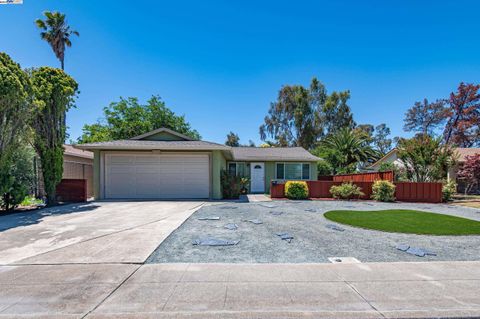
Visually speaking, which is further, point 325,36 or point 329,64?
point 329,64

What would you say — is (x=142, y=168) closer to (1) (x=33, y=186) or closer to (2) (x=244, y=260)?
(1) (x=33, y=186)

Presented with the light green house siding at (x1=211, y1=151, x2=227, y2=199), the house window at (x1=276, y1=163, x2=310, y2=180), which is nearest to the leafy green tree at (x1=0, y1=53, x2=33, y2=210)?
the light green house siding at (x1=211, y1=151, x2=227, y2=199)

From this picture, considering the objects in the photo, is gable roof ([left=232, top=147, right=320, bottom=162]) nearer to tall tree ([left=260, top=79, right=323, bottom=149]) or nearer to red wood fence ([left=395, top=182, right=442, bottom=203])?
red wood fence ([left=395, top=182, right=442, bottom=203])

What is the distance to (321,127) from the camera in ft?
95.2

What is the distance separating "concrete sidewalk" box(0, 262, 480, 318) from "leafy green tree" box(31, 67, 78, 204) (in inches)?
301

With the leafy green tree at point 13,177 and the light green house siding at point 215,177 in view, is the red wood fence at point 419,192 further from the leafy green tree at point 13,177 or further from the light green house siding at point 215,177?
the leafy green tree at point 13,177

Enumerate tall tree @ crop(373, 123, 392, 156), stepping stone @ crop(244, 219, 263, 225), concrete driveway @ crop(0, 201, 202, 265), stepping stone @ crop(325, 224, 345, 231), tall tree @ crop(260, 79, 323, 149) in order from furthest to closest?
tall tree @ crop(373, 123, 392, 156)
tall tree @ crop(260, 79, 323, 149)
stepping stone @ crop(244, 219, 263, 225)
stepping stone @ crop(325, 224, 345, 231)
concrete driveway @ crop(0, 201, 202, 265)

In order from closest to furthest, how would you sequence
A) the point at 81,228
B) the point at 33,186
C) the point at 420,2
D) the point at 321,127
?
the point at 81,228 < the point at 420,2 < the point at 33,186 < the point at 321,127

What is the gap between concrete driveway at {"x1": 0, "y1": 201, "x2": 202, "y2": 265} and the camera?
4047 millimetres

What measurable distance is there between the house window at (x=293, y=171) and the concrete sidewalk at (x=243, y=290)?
512 inches

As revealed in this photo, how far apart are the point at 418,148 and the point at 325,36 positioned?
27.7ft

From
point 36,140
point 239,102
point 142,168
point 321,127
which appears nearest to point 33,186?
point 36,140

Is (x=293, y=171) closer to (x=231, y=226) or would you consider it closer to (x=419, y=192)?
(x=419, y=192)

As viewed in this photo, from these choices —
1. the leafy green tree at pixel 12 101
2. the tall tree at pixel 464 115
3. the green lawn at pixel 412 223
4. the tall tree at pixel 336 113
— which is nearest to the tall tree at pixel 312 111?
the tall tree at pixel 336 113
